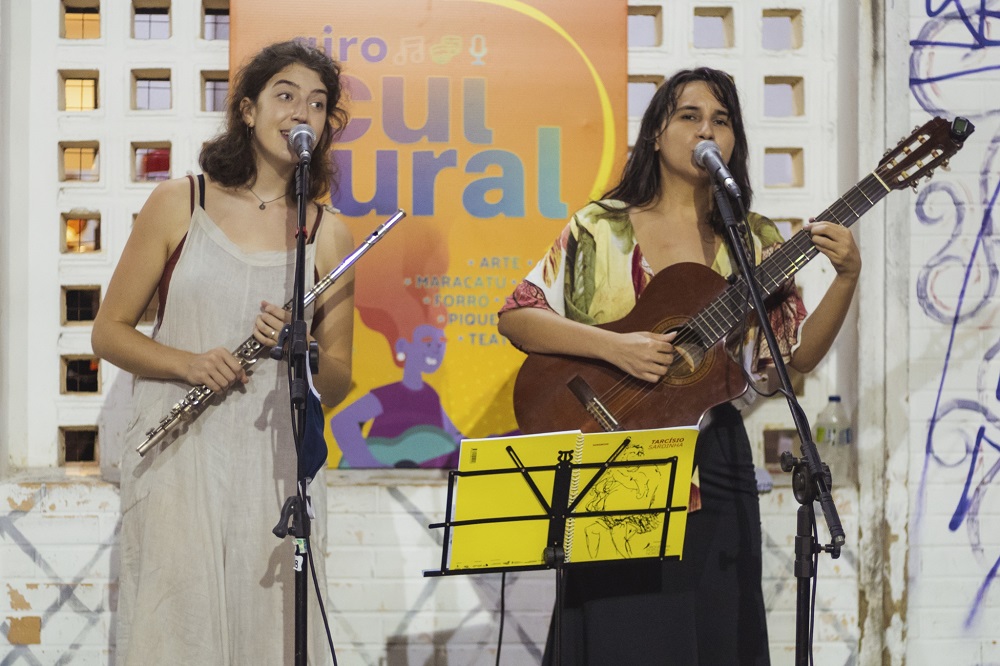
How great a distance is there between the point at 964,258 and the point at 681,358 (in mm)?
1607

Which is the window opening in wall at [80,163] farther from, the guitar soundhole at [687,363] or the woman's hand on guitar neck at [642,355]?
the guitar soundhole at [687,363]

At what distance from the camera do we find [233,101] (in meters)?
2.75

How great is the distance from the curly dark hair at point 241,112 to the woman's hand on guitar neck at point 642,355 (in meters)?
0.89

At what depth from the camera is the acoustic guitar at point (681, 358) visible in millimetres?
2523

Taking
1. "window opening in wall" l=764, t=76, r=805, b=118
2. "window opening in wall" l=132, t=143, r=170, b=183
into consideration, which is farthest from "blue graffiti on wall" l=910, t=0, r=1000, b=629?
"window opening in wall" l=132, t=143, r=170, b=183

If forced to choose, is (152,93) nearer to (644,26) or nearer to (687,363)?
(644,26)

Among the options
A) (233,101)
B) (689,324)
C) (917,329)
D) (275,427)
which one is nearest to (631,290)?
(689,324)

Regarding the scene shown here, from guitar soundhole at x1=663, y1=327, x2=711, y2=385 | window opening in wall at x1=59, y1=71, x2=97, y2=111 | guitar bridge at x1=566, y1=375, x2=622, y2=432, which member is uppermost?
window opening in wall at x1=59, y1=71, x2=97, y2=111

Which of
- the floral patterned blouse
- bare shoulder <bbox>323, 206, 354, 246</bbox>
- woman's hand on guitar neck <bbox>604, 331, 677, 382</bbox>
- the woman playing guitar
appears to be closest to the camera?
the woman playing guitar

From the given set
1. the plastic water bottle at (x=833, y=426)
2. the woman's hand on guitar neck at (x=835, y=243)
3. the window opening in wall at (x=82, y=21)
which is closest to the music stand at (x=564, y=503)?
the woman's hand on guitar neck at (x=835, y=243)

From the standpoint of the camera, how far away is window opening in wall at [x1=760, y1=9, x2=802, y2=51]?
3729 mm

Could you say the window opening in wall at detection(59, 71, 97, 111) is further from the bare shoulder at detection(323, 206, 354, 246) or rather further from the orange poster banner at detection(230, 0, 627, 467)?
the bare shoulder at detection(323, 206, 354, 246)

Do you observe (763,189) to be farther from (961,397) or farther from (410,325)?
(410,325)

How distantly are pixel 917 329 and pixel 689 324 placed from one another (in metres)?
1.45
